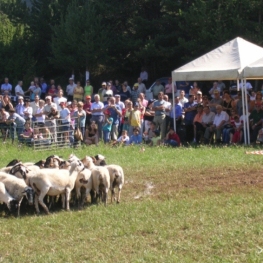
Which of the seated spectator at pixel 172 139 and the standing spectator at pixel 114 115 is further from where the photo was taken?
the standing spectator at pixel 114 115

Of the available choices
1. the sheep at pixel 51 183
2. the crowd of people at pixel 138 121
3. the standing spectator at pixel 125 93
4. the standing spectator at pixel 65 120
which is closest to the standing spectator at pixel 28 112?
the crowd of people at pixel 138 121

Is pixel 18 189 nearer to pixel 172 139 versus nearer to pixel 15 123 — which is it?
pixel 172 139

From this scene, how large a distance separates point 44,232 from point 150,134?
1225 centimetres

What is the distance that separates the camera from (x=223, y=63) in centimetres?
2275

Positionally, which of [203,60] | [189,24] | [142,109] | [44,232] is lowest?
[44,232]

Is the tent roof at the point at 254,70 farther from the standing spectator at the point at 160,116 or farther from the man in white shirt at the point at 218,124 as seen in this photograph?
the standing spectator at the point at 160,116

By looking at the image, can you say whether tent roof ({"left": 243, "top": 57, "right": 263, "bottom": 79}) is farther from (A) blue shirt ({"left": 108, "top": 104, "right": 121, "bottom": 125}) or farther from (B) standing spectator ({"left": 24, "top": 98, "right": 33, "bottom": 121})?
(B) standing spectator ({"left": 24, "top": 98, "right": 33, "bottom": 121})

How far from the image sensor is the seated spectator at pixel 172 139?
73.7 feet

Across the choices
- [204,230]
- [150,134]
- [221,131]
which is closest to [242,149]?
[221,131]

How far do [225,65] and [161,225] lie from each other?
1225 centimetres

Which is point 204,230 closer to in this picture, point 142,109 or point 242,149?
point 242,149

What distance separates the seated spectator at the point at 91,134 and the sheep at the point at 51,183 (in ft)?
32.9

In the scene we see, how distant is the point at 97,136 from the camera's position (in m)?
23.4

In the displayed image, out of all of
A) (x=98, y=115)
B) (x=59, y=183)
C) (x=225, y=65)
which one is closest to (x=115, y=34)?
(x=98, y=115)
